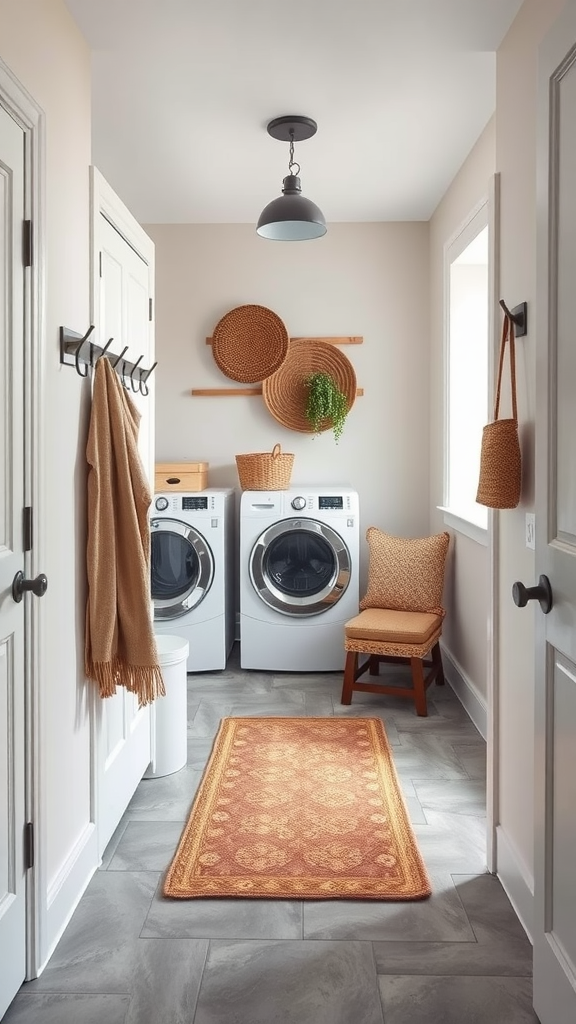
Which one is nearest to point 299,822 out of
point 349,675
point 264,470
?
point 349,675

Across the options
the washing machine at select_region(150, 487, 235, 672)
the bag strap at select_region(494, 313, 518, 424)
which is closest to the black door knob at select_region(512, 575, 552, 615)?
the bag strap at select_region(494, 313, 518, 424)

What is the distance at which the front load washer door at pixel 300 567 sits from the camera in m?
4.02

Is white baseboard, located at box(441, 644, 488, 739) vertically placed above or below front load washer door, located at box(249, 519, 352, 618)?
below

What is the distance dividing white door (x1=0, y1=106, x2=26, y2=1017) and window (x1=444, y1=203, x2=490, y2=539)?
8.50 feet

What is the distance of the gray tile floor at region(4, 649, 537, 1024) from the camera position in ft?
5.36

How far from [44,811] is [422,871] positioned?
3.58ft

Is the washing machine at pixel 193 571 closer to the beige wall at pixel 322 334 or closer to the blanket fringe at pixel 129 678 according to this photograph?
the beige wall at pixel 322 334

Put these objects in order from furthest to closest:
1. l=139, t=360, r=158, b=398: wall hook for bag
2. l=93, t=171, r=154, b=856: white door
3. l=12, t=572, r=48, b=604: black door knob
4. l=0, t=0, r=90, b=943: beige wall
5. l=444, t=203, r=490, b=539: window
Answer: l=444, t=203, r=490, b=539: window < l=139, t=360, r=158, b=398: wall hook for bag < l=93, t=171, r=154, b=856: white door < l=0, t=0, r=90, b=943: beige wall < l=12, t=572, r=48, b=604: black door knob

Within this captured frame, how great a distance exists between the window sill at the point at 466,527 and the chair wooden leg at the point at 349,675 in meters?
0.77

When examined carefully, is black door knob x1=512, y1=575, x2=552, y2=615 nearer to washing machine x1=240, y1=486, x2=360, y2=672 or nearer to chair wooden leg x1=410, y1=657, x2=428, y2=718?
chair wooden leg x1=410, y1=657, x2=428, y2=718

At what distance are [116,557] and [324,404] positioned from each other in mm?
2367

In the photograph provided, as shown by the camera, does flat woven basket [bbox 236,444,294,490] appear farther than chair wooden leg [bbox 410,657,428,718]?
Yes

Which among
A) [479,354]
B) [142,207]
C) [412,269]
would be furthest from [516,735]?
[142,207]

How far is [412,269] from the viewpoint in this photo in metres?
4.44
